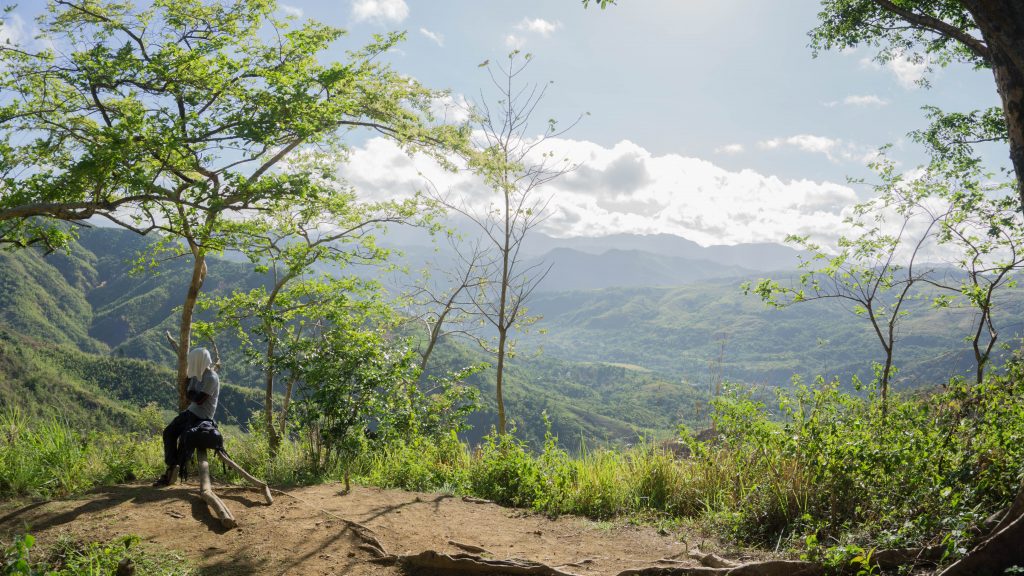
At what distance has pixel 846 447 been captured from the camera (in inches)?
178

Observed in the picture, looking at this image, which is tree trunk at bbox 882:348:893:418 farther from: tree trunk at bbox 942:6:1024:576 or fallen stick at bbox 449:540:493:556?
fallen stick at bbox 449:540:493:556

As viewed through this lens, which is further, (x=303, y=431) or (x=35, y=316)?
(x=35, y=316)

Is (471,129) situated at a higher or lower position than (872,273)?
higher

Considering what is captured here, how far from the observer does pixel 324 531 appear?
17.7ft

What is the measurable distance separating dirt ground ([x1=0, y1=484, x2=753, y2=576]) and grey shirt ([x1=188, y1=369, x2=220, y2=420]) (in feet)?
2.67

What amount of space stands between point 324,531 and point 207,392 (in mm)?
2299

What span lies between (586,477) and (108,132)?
20.5ft

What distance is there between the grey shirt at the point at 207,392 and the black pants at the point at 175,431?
0.07 m

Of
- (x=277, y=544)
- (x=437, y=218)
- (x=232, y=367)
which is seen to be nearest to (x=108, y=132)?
(x=277, y=544)

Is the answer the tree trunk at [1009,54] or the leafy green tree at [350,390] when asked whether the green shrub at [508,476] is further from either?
the tree trunk at [1009,54]

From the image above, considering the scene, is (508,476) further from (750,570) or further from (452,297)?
(452,297)

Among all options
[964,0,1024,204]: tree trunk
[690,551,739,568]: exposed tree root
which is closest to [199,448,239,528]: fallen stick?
[690,551,739,568]: exposed tree root

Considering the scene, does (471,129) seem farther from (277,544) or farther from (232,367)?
(232,367)

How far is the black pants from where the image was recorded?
21.8ft
